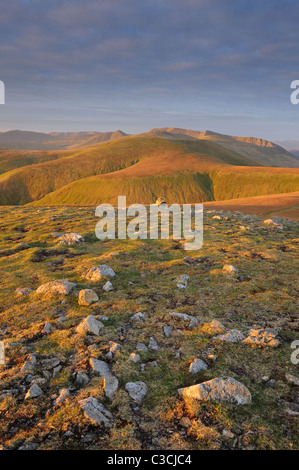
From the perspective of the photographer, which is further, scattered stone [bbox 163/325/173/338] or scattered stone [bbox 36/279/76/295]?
scattered stone [bbox 36/279/76/295]

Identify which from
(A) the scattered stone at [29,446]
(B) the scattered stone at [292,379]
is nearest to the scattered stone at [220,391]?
(B) the scattered stone at [292,379]

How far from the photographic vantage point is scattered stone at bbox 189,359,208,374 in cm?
828

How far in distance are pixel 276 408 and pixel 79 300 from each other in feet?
30.3

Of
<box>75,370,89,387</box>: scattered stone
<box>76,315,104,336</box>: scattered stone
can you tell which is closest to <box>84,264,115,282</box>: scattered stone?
<box>76,315,104,336</box>: scattered stone

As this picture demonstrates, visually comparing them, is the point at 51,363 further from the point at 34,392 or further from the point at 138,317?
the point at 138,317

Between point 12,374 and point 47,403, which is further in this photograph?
point 12,374

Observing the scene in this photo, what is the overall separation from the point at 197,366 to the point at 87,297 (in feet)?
21.9

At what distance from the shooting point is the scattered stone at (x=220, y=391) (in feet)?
23.4

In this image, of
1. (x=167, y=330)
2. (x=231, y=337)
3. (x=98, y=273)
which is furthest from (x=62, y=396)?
(x=98, y=273)

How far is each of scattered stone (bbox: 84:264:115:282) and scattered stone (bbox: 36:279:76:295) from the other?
1.67 m

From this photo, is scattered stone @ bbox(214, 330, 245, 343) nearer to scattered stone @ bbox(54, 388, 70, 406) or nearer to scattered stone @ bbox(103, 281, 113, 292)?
scattered stone @ bbox(54, 388, 70, 406)
